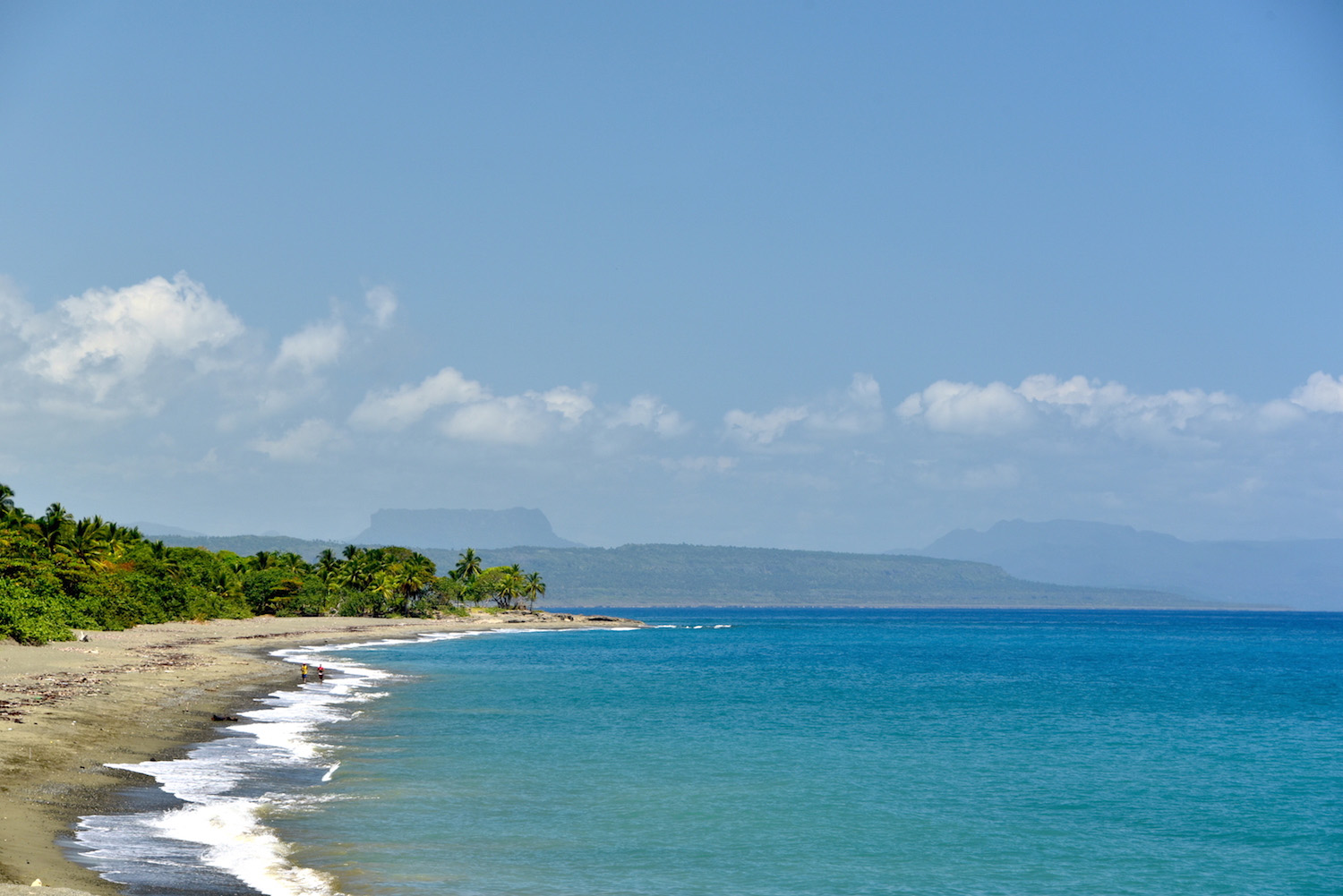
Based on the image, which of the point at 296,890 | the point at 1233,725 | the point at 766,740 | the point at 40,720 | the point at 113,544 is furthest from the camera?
the point at 113,544

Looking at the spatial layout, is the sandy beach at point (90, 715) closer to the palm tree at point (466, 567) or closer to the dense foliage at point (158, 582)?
the dense foliage at point (158, 582)

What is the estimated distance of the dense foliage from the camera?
2825 inches

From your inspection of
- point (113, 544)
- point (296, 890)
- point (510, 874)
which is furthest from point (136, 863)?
point (113, 544)

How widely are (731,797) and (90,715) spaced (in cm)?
2102

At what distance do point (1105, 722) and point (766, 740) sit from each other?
1916cm

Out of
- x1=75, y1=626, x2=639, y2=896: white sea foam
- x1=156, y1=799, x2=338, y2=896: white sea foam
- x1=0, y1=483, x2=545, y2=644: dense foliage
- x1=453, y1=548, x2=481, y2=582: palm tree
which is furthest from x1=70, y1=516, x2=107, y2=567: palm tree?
x1=453, y1=548, x2=481, y2=582: palm tree

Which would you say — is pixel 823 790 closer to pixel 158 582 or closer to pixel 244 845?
pixel 244 845

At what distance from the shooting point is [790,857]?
24.5 meters

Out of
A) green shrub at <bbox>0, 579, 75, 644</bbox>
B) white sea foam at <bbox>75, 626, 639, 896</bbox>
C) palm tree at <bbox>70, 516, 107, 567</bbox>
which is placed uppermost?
palm tree at <bbox>70, 516, 107, 567</bbox>

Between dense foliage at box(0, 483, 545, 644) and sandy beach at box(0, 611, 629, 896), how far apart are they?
337cm

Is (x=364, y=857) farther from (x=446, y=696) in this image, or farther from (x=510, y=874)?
(x=446, y=696)

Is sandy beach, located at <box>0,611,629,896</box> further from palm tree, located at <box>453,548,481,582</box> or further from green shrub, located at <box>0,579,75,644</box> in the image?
palm tree, located at <box>453,548,481,582</box>

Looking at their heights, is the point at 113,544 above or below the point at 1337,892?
above

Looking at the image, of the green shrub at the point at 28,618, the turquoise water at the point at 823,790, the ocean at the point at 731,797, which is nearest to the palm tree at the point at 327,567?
the green shrub at the point at 28,618
